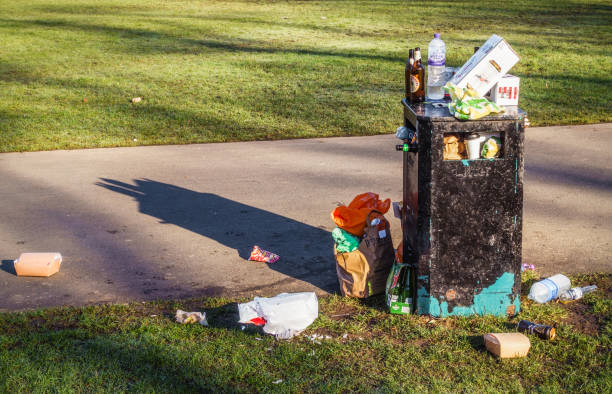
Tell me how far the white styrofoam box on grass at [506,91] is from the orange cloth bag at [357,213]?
97cm

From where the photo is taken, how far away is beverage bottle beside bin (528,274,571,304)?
434 centimetres

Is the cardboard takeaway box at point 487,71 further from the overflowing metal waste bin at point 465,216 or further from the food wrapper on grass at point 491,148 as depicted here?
the food wrapper on grass at point 491,148

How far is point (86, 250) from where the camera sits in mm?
5410

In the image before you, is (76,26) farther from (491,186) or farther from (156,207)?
(491,186)

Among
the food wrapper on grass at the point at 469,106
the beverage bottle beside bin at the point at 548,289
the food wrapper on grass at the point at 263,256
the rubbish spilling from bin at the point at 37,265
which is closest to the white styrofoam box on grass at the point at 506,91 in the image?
the food wrapper on grass at the point at 469,106

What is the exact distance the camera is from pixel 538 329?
3.88m

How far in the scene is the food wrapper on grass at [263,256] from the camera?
511 cm

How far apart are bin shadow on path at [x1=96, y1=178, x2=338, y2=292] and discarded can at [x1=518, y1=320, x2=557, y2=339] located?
1.30 m

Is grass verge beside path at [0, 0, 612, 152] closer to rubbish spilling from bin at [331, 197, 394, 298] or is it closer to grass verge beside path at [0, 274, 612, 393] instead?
rubbish spilling from bin at [331, 197, 394, 298]

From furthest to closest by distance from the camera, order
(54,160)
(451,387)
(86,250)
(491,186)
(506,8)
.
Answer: (506,8) → (54,160) → (86,250) → (491,186) → (451,387)

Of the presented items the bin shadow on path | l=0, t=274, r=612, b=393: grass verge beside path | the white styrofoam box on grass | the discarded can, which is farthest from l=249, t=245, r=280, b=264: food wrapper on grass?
the white styrofoam box on grass

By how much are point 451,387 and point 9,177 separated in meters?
5.76

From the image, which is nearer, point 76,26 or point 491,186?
point 491,186

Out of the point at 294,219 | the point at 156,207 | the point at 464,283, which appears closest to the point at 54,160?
the point at 156,207
